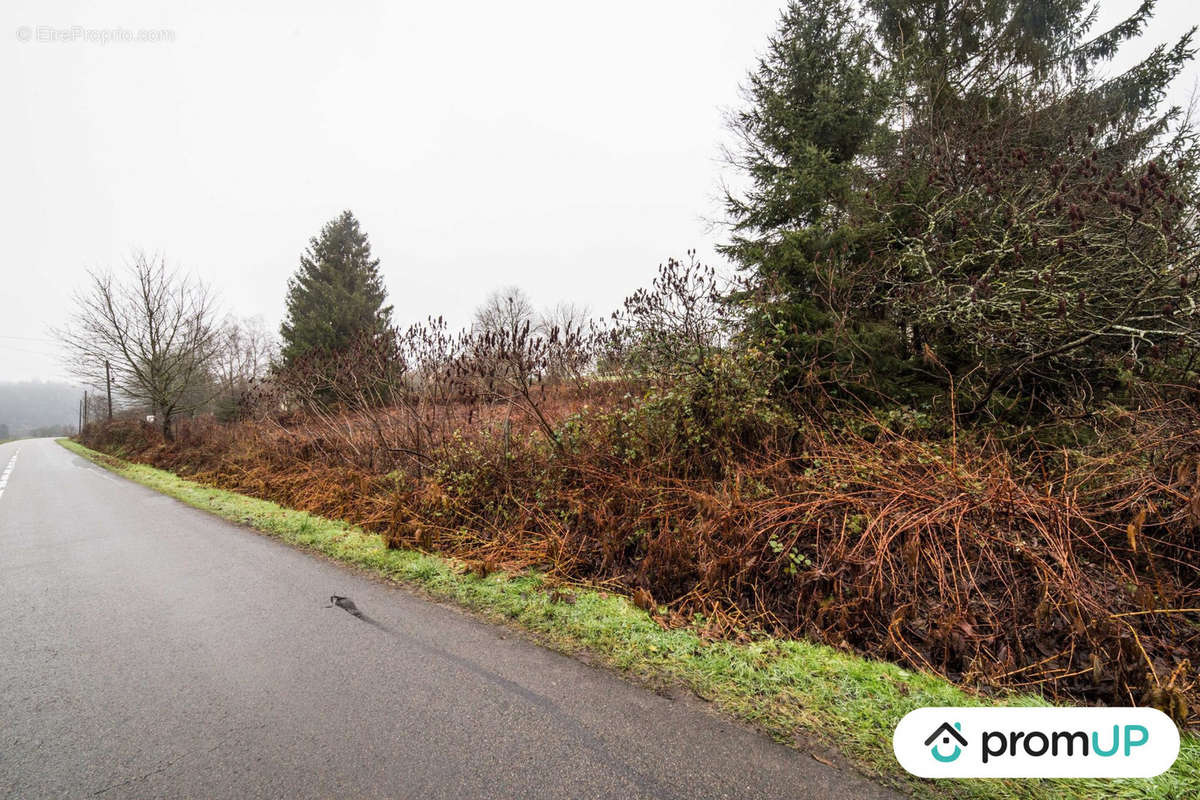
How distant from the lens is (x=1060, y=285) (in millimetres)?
4418

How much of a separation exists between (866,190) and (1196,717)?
7.06 meters

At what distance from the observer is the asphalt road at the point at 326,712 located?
1761mm

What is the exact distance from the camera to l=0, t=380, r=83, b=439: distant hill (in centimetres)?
10866

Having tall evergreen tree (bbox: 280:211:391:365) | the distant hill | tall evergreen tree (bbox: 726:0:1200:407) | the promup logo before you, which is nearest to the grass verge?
the promup logo

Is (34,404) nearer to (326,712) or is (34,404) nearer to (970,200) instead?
(326,712)

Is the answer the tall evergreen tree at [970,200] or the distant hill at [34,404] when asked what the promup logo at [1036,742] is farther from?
the distant hill at [34,404]

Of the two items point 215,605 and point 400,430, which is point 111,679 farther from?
point 400,430

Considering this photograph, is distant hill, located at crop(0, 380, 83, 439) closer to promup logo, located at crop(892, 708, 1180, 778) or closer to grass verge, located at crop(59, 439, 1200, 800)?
grass verge, located at crop(59, 439, 1200, 800)

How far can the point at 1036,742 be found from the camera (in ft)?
6.18

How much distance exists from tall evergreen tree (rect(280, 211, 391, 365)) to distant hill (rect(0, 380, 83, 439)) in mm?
→ 129993

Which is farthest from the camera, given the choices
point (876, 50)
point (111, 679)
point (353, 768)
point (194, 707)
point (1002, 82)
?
point (876, 50)

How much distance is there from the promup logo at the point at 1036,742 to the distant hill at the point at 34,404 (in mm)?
154788

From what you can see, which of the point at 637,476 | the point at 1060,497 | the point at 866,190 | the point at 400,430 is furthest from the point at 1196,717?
the point at 400,430

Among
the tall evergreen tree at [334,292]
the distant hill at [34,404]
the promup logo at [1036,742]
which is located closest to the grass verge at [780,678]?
the promup logo at [1036,742]
